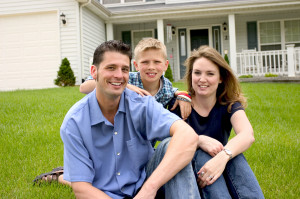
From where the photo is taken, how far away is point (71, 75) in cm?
1152

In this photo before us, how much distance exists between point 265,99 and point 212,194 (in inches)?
223

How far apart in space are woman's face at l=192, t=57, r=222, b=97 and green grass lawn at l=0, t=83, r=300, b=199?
1.09 meters

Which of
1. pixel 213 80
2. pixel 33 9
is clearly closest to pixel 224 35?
pixel 33 9

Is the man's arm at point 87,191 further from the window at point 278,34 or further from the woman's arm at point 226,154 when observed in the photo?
the window at point 278,34

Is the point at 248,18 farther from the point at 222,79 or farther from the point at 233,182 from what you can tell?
the point at 233,182

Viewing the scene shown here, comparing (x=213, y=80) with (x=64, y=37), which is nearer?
(x=213, y=80)

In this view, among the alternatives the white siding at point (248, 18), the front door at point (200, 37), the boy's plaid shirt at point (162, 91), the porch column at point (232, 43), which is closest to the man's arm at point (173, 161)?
the boy's plaid shirt at point (162, 91)

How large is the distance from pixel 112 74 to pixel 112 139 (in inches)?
17.3

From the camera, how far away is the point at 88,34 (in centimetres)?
1270

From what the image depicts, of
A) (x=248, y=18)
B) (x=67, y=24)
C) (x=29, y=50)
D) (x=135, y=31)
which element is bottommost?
(x=29, y=50)

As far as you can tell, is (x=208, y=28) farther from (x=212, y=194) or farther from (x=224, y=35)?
(x=212, y=194)

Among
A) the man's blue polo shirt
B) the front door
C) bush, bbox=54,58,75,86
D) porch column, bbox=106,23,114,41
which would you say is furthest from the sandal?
the front door

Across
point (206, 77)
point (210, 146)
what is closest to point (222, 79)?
point (206, 77)

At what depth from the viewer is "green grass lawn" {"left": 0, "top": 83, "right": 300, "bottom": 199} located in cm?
301
